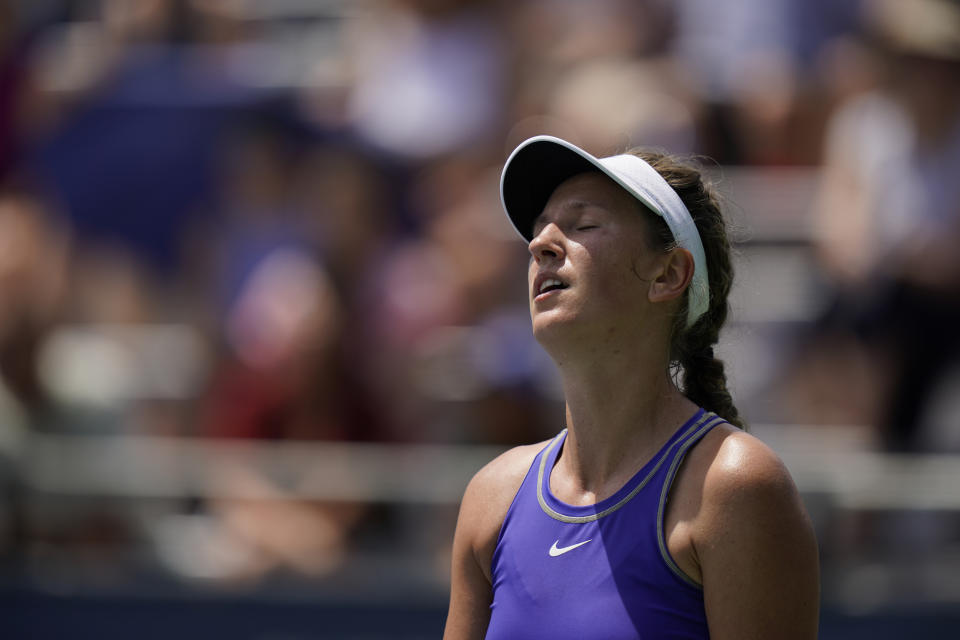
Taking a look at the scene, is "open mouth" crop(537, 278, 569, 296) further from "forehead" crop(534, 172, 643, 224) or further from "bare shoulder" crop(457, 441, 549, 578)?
"bare shoulder" crop(457, 441, 549, 578)

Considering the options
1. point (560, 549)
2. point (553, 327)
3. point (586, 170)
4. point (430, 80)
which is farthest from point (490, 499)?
point (430, 80)

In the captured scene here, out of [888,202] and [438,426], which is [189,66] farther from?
[888,202]

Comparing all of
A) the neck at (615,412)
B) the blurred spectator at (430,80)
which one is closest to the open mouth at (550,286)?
the neck at (615,412)

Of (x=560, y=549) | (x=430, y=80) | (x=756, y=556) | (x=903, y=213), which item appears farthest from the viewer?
(x=430, y=80)

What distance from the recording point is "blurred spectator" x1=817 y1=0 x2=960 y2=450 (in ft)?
15.5

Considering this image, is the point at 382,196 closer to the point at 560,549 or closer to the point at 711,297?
the point at 711,297

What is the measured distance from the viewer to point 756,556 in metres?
1.84

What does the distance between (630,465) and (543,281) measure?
0.34 meters

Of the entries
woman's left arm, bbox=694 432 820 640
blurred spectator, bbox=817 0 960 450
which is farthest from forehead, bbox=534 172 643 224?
blurred spectator, bbox=817 0 960 450

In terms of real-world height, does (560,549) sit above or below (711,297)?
below

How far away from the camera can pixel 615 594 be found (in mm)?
1901

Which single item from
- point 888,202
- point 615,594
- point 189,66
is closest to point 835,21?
point 888,202

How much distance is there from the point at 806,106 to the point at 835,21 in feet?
2.00

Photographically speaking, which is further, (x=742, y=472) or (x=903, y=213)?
(x=903, y=213)
